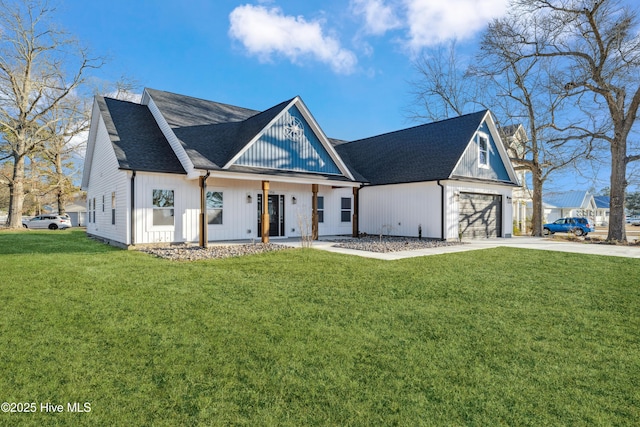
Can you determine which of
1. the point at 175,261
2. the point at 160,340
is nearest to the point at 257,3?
the point at 175,261

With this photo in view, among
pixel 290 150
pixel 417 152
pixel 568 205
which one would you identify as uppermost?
pixel 417 152

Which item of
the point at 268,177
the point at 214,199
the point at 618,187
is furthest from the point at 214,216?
the point at 618,187

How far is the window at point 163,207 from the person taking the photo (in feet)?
41.0

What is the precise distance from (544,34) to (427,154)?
324 inches

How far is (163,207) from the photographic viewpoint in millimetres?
12648

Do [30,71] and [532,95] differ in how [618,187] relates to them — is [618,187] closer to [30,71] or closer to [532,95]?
[532,95]

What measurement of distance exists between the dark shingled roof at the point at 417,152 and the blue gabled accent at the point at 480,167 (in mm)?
522

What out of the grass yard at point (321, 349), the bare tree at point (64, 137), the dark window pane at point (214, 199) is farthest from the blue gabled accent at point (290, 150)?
the bare tree at point (64, 137)

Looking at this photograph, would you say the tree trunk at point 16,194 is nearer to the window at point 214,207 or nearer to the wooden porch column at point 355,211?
the window at point 214,207

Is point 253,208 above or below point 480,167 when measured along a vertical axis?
below

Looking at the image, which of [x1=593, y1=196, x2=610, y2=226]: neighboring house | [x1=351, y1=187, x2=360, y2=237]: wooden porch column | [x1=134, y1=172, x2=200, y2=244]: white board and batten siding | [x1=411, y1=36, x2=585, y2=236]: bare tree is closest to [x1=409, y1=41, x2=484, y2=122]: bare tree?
[x1=411, y1=36, x2=585, y2=236]: bare tree

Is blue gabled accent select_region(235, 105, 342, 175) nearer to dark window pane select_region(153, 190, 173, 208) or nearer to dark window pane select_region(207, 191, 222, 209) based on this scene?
dark window pane select_region(207, 191, 222, 209)

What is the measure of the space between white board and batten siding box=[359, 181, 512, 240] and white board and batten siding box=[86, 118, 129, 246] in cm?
1090

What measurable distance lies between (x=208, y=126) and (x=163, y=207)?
13.5 feet
